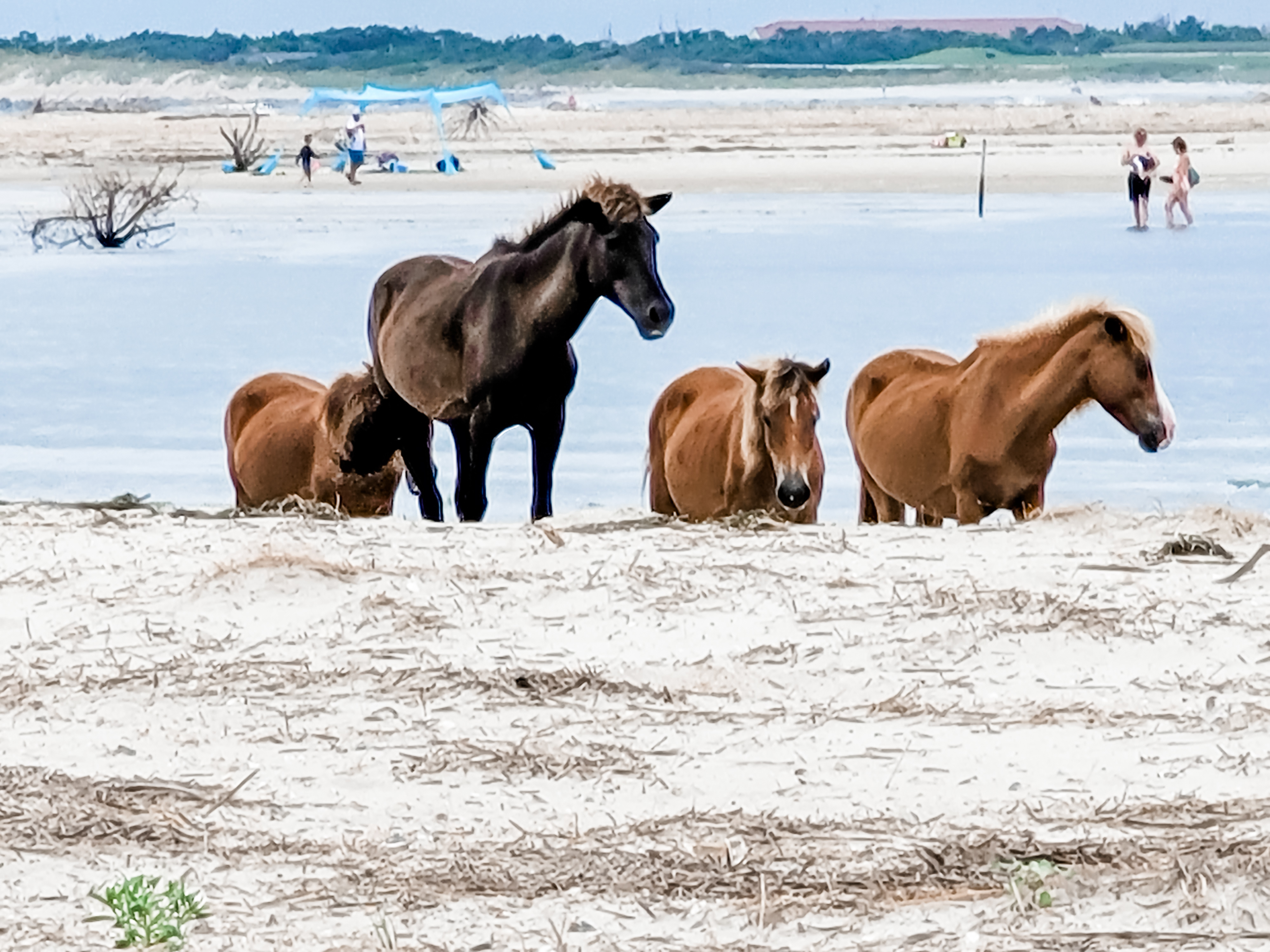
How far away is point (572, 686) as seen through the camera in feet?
17.6

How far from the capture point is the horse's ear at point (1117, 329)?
8.09 metres

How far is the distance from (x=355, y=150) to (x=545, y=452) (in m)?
34.2

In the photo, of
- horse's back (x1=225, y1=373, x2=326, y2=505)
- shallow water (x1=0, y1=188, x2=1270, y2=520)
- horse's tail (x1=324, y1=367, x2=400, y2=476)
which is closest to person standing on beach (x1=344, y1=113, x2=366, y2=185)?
shallow water (x1=0, y1=188, x2=1270, y2=520)

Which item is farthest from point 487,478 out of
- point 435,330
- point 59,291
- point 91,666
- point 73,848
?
point 59,291

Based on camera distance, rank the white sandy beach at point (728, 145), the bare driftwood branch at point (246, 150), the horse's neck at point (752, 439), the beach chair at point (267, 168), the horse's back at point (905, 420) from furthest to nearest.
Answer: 1. the bare driftwood branch at point (246, 150)
2. the beach chair at point (267, 168)
3. the white sandy beach at point (728, 145)
4. the horse's back at point (905, 420)
5. the horse's neck at point (752, 439)

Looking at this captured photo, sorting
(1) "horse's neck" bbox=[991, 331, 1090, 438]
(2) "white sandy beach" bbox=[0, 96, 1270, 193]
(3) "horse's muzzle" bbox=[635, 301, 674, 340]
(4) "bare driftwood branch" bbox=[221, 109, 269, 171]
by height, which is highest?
(3) "horse's muzzle" bbox=[635, 301, 674, 340]

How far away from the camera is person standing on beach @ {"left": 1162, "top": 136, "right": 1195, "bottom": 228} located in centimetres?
2797

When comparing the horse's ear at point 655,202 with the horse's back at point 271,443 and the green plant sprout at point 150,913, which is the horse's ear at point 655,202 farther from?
the green plant sprout at point 150,913

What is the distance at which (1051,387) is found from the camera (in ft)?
26.8

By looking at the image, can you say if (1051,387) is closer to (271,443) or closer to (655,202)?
(655,202)

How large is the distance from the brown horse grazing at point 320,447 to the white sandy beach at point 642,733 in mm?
2871

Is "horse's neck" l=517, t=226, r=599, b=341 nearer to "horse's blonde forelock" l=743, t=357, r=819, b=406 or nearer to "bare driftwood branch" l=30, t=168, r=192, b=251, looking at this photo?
"horse's blonde forelock" l=743, t=357, r=819, b=406

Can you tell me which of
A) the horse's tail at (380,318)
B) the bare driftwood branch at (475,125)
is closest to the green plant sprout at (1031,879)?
the horse's tail at (380,318)

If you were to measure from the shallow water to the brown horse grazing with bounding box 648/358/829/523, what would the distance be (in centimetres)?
100
